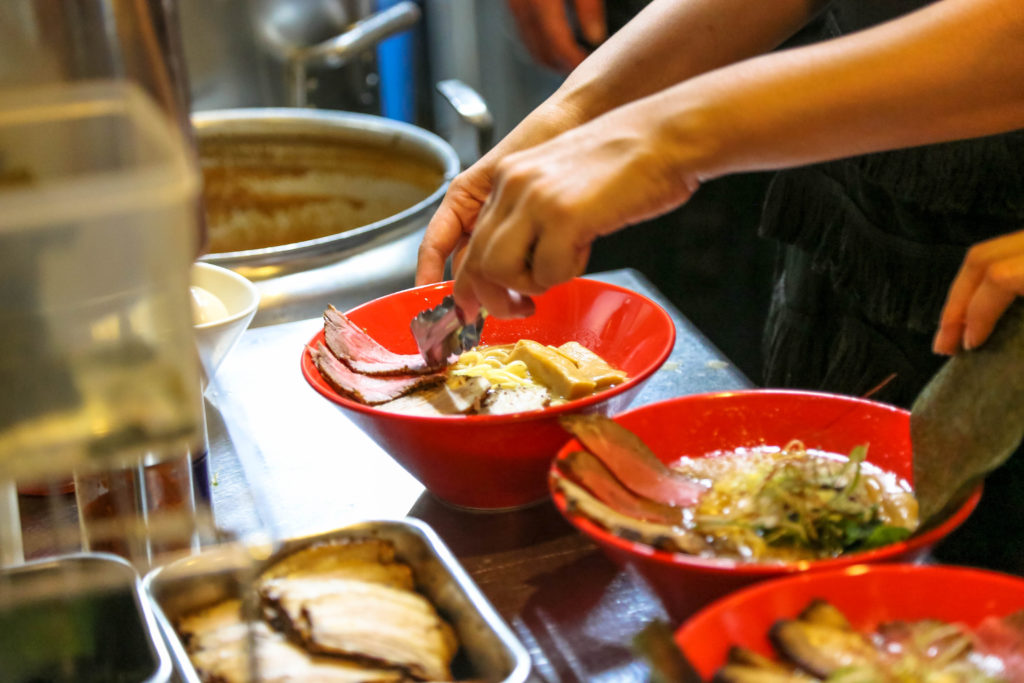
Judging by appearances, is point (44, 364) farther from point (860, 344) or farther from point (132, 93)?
point (860, 344)

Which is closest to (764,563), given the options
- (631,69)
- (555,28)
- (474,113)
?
(631,69)

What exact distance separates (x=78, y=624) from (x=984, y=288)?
83 centimetres

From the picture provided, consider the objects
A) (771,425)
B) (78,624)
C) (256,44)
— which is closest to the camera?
(78,624)

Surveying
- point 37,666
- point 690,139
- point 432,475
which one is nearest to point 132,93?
point 37,666

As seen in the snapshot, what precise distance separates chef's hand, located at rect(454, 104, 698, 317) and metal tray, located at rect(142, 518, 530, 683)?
0.29 metres

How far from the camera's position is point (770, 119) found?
97 cm

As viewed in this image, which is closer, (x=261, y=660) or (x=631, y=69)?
(x=261, y=660)

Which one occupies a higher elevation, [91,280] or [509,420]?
[91,280]

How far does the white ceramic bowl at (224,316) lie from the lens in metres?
1.29

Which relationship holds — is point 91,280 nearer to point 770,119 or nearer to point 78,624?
point 78,624

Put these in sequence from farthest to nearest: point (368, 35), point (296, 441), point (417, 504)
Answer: point (368, 35)
point (296, 441)
point (417, 504)

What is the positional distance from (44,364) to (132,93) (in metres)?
0.14

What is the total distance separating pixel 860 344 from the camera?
65.4 inches

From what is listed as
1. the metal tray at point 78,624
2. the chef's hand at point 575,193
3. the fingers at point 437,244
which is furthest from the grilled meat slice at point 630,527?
the fingers at point 437,244
